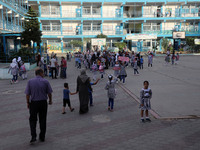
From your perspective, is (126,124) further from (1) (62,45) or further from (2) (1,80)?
A: (1) (62,45)

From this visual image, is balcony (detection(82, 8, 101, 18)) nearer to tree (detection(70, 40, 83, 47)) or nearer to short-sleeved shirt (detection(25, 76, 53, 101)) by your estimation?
tree (detection(70, 40, 83, 47))

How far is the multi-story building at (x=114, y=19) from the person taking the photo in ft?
150

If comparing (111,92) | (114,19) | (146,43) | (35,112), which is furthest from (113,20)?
(35,112)

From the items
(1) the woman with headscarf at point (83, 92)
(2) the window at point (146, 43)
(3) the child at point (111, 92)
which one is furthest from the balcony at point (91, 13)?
(1) the woman with headscarf at point (83, 92)

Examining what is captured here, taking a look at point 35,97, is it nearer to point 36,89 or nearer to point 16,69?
point 36,89

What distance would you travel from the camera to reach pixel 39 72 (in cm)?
524

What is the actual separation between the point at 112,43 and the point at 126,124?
1655 inches

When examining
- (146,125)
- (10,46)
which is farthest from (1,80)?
(10,46)

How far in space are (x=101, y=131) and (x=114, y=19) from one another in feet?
142

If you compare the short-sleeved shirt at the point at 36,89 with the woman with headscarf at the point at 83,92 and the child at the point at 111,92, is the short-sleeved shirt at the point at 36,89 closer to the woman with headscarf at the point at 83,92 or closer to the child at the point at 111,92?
the woman with headscarf at the point at 83,92

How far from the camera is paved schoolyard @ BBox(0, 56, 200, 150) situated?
506 centimetres

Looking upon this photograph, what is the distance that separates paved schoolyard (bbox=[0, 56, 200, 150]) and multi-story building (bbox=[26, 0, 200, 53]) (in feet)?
126

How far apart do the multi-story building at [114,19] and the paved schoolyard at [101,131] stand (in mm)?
38487

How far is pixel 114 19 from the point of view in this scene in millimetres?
46594
